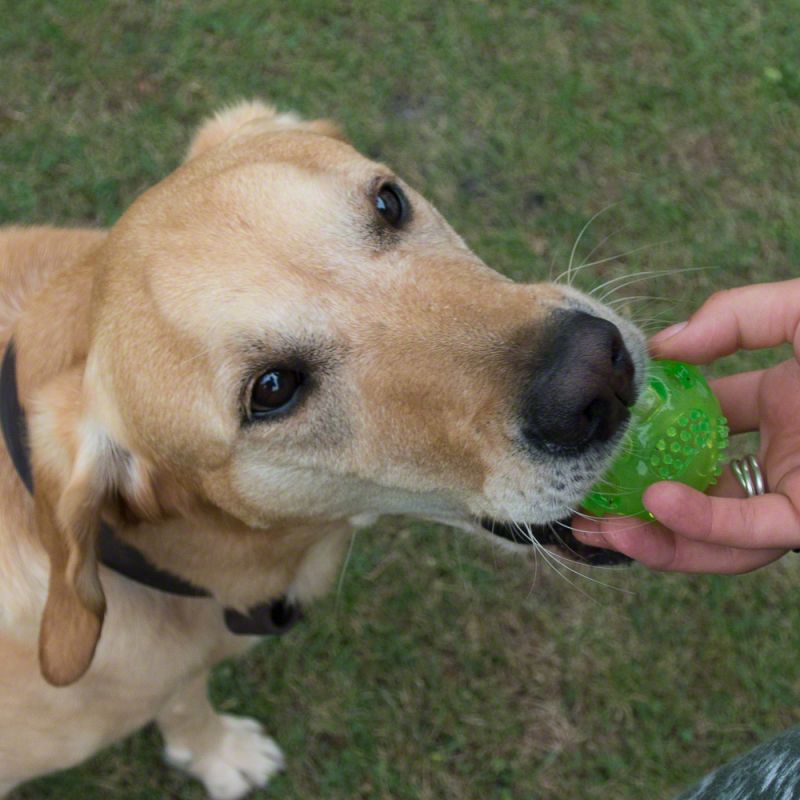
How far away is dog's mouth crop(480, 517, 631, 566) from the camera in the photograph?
7.13 feet

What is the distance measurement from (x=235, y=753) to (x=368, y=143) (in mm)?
3198

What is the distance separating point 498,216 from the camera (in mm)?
4570

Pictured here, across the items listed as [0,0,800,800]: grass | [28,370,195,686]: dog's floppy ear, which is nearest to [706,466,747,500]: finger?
[28,370,195,686]: dog's floppy ear

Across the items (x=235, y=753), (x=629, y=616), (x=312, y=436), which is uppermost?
(x=312, y=436)

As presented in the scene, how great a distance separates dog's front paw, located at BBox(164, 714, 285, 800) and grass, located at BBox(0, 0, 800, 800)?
4.3 inches

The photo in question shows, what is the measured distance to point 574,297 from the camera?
2.14 metres

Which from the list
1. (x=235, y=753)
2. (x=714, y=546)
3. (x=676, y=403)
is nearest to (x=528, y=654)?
(x=235, y=753)

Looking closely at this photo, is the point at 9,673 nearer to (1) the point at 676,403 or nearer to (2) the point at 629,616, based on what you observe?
(1) the point at 676,403

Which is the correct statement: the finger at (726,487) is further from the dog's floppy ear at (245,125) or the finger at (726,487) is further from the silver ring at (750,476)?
the dog's floppy ear at (245,125)

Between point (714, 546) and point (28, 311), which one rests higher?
point (28, 311)

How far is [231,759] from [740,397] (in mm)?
2582

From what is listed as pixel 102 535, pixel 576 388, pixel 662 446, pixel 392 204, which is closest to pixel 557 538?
pixel 662 446

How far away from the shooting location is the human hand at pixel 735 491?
78.4 inches

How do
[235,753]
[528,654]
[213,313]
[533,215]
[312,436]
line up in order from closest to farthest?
[213,313] → [312,436] → [235,753] → [528,654] → [533,215]
